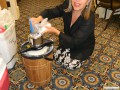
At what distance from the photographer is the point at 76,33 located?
1354mm

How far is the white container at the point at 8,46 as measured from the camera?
4.54 ft

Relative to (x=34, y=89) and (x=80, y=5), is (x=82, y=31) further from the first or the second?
(x=34, y=89)

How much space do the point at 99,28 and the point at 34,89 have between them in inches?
60.7

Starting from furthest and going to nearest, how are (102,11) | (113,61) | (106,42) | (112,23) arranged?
(102,11)
(112,23)
(106,42)
(113,61)

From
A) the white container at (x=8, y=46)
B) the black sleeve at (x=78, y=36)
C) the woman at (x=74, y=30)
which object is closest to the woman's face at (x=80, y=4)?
the woman at (x=74, y=30)

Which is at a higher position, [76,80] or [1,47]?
[1,47]

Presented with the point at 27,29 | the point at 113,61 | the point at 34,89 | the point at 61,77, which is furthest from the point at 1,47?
the point at 113,61

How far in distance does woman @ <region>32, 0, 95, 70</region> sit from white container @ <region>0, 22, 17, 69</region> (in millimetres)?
300

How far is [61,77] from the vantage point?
1544 millimetres

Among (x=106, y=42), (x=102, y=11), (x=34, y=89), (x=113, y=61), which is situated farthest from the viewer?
(x=102, y=11)

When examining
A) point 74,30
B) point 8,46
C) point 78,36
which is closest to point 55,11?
point 74,30

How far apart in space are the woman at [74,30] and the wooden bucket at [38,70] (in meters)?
0.24

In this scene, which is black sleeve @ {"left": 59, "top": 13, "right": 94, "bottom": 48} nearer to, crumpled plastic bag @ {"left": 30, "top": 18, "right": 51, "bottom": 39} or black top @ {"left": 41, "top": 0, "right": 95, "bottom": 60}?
black top @ {"left": 41, "top": 0, "right": 95, "bottom": 60}

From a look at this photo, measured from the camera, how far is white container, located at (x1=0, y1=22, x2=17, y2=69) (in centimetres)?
138
